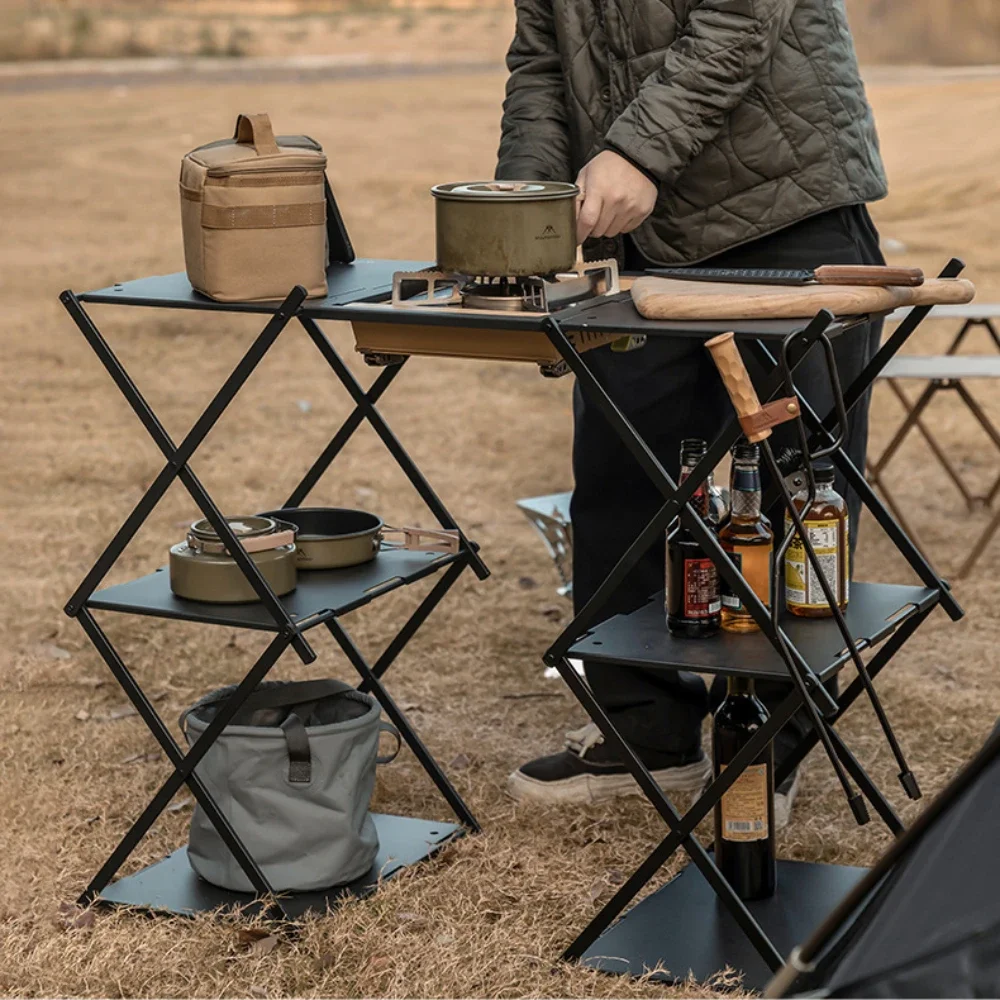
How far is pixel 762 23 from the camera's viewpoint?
281 cm

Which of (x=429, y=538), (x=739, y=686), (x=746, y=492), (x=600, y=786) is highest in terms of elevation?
(x=746, y=492)

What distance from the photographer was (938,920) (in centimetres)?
161

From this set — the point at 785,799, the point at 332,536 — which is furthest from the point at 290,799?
the point at 785,799

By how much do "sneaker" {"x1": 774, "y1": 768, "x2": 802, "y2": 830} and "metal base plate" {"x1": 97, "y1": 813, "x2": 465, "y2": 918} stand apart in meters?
0.64

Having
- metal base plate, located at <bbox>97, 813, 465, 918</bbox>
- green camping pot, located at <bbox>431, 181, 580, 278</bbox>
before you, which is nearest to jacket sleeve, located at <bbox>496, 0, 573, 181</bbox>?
green camping pot, located at <bbox>431, 181, 580, 278</bbox>

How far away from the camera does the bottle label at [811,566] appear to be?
2.61 meters

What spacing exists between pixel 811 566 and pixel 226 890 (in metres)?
1.21

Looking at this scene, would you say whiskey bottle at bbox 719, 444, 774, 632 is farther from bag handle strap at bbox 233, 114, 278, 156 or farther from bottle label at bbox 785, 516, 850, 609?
bag handle strap at bbox 233, 114, 278, 156

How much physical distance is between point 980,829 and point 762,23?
160 cm

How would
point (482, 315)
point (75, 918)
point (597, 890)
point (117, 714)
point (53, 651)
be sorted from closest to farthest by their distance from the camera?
point (482, 315) < point (75, 918) < point (597, 890) < point (117, 714) < point (53, 651)

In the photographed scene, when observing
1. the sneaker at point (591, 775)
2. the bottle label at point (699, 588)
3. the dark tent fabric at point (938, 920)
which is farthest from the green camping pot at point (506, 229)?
the sneaker at point (591, 775)

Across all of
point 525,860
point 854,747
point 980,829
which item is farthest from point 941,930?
point 854,747

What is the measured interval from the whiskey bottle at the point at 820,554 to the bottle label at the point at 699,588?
5.6 inches

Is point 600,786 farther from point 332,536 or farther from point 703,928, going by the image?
point 332,536
